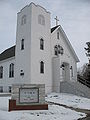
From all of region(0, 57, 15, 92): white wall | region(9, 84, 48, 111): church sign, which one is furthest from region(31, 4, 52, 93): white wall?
region(9, 84, 48, 111): church sign

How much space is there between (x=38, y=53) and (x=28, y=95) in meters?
11.9

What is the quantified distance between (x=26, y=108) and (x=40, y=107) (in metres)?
0.82

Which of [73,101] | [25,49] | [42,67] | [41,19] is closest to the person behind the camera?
[73,101]

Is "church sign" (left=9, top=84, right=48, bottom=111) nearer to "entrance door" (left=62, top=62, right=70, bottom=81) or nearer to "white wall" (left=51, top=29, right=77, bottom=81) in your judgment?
"white wall" (left=51, top=29, right=77, bottom=81)

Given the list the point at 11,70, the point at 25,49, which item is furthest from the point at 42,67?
the point at 11,70

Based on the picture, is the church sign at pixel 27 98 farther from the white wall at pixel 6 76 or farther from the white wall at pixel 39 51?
the white wall at pixel 6 76

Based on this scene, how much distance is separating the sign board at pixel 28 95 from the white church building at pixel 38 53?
1020cm

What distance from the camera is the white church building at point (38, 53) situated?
22.4 metres

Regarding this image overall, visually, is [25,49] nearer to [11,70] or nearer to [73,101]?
Answer: [11,70]

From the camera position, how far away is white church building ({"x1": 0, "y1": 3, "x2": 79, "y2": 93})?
22422 millimetres

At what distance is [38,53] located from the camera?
75.1 ft

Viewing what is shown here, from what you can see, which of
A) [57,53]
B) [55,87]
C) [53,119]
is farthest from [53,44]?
[53,119]

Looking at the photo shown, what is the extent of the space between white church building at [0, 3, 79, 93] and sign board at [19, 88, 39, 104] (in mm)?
10197

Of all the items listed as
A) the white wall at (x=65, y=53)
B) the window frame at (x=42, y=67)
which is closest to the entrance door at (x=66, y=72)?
the white wall at (x=65, y=53)
